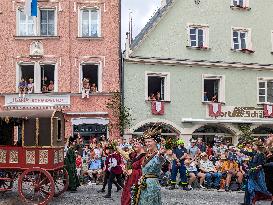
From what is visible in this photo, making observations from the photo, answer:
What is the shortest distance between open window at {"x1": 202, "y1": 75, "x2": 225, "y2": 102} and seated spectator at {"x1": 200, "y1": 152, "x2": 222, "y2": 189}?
877 centimetres

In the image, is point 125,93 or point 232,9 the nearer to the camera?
point 125,93

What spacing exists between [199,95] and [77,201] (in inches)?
553

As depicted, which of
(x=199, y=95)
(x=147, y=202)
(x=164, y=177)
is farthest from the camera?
(x=199, y=95)

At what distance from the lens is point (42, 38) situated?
82.7ft

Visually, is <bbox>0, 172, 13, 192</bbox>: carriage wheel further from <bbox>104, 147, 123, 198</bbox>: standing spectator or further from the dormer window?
Result: the dormer window

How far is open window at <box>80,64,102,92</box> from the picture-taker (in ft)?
83.4

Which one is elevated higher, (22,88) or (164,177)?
(22,88)

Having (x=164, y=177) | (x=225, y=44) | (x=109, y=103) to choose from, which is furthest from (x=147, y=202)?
(x=225, y=44)

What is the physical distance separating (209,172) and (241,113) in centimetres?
956

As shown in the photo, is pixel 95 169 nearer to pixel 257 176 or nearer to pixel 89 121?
pixel 89 121

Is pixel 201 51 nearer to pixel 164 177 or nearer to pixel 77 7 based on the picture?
pixel 77 7

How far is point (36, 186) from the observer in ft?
44.5

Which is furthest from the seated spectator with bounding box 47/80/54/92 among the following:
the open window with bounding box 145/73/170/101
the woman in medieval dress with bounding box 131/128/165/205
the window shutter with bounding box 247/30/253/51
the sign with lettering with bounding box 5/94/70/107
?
the woman in medieval dress with bounding box 131/128/165/205

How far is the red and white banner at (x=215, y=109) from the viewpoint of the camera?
26781 mm
